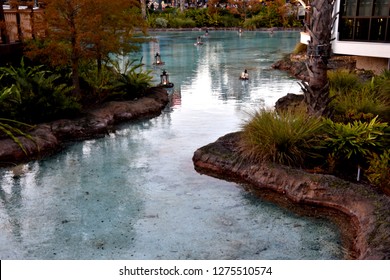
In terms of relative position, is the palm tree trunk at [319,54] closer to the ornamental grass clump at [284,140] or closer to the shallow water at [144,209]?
the ornamental grass clump at [284,140]

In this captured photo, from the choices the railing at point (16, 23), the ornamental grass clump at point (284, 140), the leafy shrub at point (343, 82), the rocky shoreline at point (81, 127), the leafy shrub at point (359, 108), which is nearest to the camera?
the ornamental grass clump at point (284, 140)

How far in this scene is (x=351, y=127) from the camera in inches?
352

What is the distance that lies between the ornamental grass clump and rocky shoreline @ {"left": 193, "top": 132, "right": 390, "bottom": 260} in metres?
0.25

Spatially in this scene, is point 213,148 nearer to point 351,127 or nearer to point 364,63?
point 351,127

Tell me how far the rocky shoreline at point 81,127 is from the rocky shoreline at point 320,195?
3.81m

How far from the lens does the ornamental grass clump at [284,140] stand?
8.48m

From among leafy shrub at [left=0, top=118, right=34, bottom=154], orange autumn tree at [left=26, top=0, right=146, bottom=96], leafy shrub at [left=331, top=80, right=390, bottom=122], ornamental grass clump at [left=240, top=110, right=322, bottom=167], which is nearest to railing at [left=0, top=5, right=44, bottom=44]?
orange autumn tree at [left=26, top=0, right=146, bottom=96]

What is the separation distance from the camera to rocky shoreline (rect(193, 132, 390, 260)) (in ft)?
19.7

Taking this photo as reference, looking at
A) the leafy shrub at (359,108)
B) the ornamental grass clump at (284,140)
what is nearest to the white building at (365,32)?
the leafy shrub at (359,108)

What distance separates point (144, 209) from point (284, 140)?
9.99 ft

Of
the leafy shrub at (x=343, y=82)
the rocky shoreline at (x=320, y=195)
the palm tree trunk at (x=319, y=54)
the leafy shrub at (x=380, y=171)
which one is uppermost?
the palm tree trunk at (x=319, y=54)

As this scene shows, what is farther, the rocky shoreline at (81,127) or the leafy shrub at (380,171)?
the rocky shoreline at (81,127)
